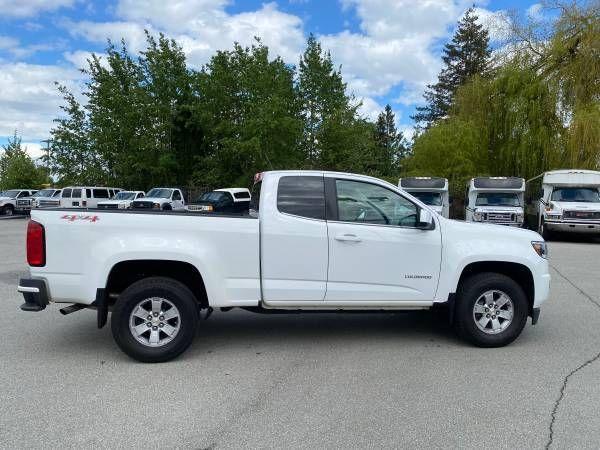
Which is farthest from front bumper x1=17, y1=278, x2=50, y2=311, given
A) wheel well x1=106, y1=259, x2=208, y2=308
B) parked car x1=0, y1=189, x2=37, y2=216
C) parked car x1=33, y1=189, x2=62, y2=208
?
parked car x1=0, y1=189, x2=37, y2=216

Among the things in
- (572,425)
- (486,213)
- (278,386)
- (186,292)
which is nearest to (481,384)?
(572,425)

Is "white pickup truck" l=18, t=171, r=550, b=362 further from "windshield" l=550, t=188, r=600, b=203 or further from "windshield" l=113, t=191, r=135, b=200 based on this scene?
"windshield" l=113, t=191, r=135, b=200

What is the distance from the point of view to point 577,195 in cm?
1972

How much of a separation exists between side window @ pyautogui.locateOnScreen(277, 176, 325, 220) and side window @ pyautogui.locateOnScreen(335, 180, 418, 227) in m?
0.19

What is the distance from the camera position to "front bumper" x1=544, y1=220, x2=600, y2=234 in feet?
61.0

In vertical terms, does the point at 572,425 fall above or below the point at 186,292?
below

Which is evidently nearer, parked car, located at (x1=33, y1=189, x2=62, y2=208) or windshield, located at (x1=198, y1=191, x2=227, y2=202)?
windshield, located at (x1=198, y1=191, x2=227, y2=202)

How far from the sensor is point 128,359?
5.34m

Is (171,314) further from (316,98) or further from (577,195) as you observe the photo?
(316,98)

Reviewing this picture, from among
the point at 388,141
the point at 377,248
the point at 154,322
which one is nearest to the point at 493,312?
the point at 377,248

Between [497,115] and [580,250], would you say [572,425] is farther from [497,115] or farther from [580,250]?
[497,115]

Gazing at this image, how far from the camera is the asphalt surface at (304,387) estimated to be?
3736 mm

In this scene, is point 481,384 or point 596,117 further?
point 596,117

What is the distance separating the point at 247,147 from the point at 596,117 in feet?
57.1
